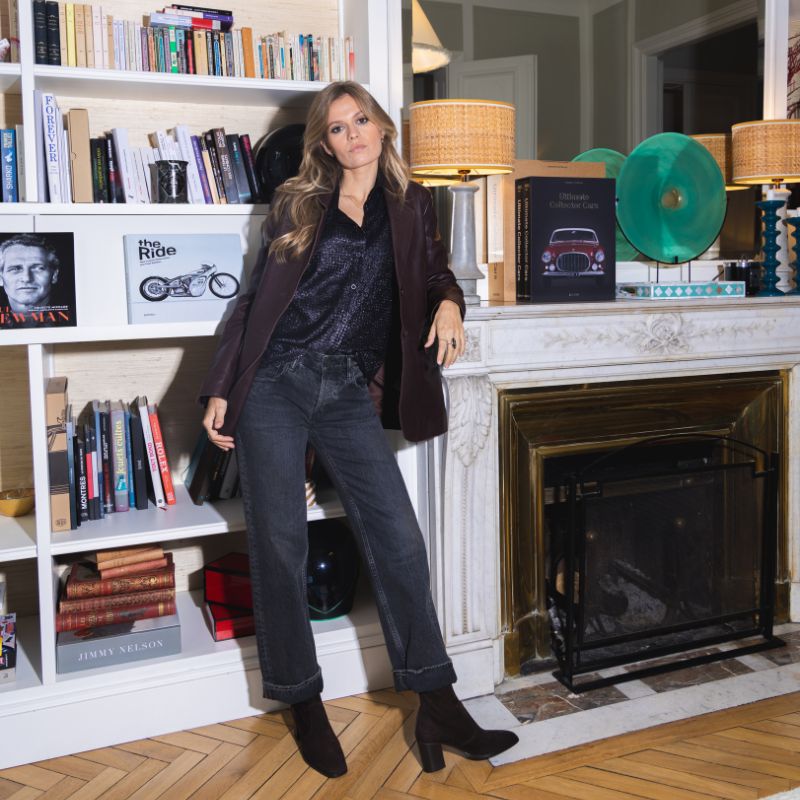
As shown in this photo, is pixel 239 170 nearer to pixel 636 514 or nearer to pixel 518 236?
pixel 518 236

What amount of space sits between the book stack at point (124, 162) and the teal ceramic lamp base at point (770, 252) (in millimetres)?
1570

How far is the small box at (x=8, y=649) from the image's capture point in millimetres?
2105

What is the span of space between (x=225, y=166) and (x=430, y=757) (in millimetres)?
1512

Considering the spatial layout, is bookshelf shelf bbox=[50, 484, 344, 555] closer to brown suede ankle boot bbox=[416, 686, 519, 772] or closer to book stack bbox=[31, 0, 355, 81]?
brown suede ankle boot bbox=[416, 686, 519, 772]

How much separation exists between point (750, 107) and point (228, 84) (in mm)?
1755

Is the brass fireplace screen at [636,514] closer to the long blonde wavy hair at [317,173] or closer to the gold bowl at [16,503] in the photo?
the long blonde wavy hair at [317,173]

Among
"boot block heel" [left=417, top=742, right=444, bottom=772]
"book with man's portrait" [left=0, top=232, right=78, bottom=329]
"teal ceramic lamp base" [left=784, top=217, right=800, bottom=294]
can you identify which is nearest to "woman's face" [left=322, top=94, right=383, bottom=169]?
"book with man's portrait" [left=0, top=232, right=78, bottom=329]

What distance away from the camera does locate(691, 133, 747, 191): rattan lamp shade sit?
2.84 meters

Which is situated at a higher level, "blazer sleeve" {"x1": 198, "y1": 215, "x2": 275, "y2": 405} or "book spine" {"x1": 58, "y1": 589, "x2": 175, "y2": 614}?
"blazer sleeve" {"x1": 198, "y1": 215, "x2": 275, "y2": 405}

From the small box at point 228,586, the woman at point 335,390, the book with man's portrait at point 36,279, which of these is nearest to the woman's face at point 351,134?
the woman at point 335,390

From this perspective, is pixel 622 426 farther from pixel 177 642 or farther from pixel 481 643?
pixel 177 642

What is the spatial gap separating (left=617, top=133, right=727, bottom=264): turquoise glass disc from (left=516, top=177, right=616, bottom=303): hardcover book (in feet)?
0.89

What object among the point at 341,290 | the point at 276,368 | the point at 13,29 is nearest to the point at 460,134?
the point at 341,290

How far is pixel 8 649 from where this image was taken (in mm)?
2131
